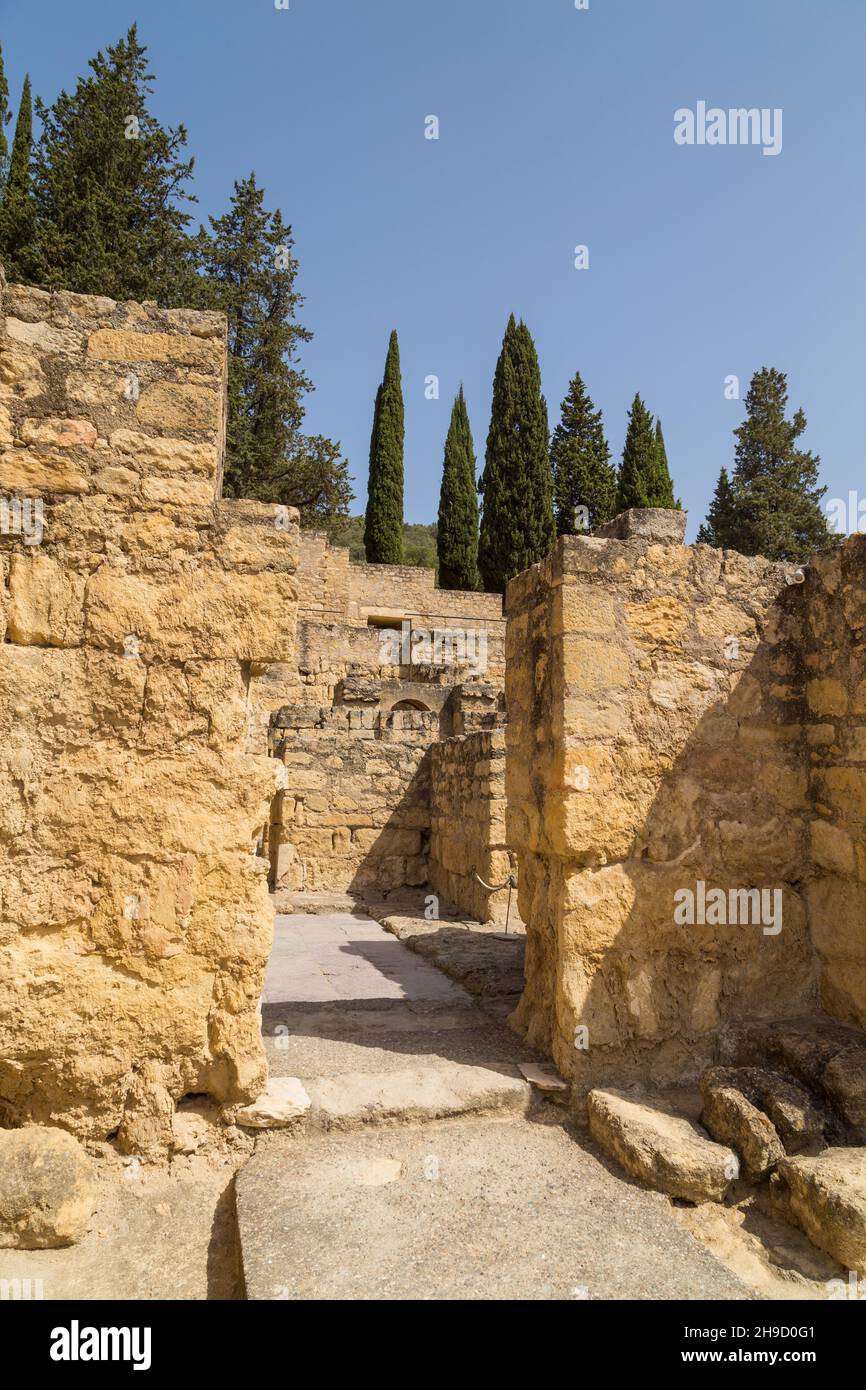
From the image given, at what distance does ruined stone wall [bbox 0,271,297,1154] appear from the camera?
9.52 feet

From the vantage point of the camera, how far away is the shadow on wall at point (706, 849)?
11.9ft

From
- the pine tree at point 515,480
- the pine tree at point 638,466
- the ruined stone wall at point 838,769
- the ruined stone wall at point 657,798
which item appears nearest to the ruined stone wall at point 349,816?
the ruined stone wall at point 657,798

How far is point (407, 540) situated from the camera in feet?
172

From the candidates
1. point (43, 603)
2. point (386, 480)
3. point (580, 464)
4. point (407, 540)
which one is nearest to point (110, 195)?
point (386, 480)

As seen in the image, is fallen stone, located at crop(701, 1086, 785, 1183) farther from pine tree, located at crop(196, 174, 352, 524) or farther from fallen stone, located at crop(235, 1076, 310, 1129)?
pine tree, located at crop(196, 174, 352, 524)

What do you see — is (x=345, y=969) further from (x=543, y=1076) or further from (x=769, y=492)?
(x=769, y=492)

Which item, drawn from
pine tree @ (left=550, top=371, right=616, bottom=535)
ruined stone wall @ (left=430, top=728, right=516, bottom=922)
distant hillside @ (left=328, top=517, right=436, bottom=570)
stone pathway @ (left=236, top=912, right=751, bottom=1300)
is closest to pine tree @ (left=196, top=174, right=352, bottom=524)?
distant hillside @ (left=328, top=517, right=436, bottom=570)

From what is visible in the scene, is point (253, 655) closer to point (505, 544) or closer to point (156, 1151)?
point (156, 1151)

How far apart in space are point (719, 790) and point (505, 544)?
24.2m

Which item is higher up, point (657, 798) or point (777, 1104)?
point (657, 798)

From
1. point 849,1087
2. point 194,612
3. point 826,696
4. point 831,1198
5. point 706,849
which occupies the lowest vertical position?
point 831,1198

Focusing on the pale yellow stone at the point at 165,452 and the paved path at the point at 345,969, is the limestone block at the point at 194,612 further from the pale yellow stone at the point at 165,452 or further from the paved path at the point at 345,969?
the paved path at the point at 345,969

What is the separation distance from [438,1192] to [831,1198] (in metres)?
1.25
